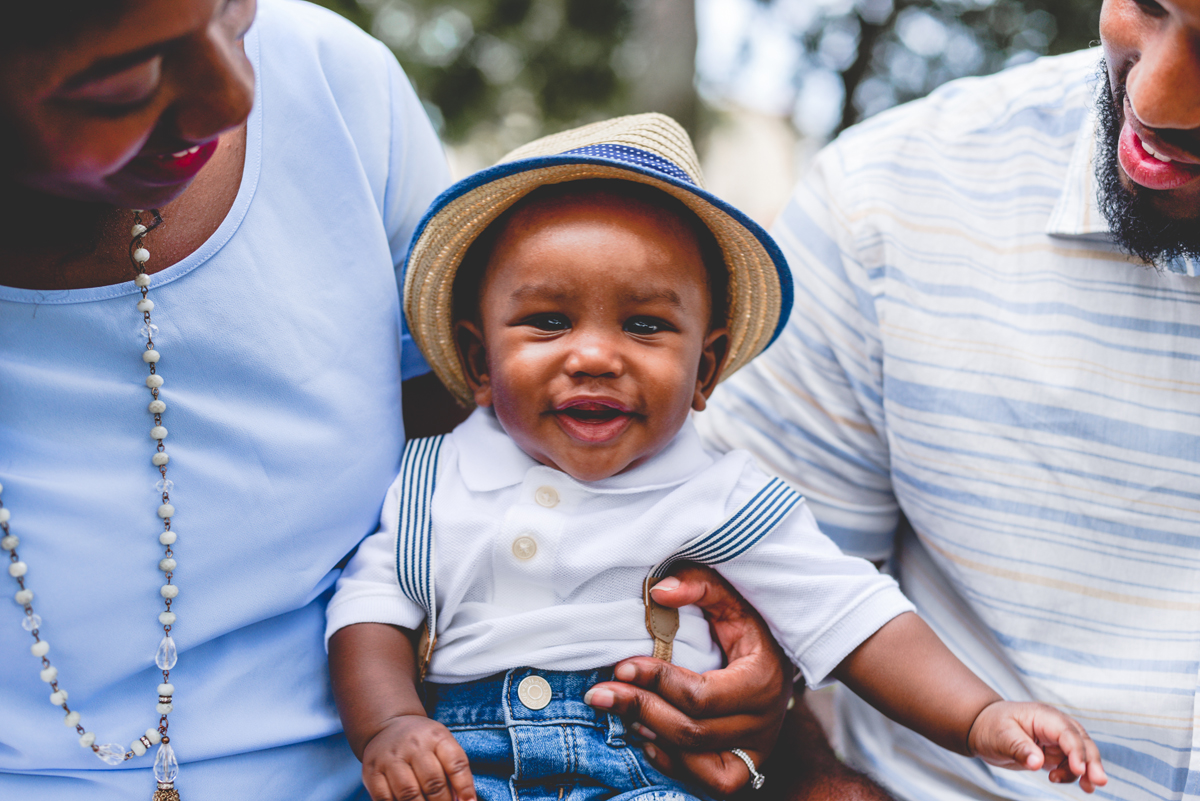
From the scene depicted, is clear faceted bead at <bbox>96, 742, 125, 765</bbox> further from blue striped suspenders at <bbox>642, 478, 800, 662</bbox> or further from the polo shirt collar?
the polo shirt collar

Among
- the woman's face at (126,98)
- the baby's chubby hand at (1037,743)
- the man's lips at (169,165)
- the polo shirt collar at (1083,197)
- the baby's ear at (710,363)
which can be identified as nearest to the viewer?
the woman's face at (126,98)

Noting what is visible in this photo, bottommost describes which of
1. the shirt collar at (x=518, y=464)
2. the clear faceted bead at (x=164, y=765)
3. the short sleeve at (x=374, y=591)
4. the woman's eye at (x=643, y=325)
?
the clear faceted bead at (x=164, y=765)

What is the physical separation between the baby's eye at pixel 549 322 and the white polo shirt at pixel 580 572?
235 mm

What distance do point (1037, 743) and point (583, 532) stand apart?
810 millimetres

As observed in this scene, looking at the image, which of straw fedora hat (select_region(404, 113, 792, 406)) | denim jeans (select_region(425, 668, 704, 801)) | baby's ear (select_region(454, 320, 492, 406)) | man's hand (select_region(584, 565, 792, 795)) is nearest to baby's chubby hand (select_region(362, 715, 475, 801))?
denim jeans (select_region(425, 668, 704, 801))

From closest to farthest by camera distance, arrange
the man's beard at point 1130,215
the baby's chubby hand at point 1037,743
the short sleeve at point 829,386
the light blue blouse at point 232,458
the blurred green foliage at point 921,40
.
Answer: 1. the light blue blouse at point 232,458
2. the baby's chubby hand at point 1037,743
3. the man's beard at point 1130,215
4. the short sleeve at point 829,386
5. the blurred green foliage at point 921,40

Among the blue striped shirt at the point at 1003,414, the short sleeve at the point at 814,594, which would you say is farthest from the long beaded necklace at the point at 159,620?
the blue striped shirt at the point at 1003,414

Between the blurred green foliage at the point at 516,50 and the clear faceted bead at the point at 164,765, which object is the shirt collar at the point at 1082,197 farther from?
the blurred green foliage at the point at 516,50

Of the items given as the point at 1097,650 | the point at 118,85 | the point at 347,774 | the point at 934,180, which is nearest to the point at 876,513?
the point at 1097,650

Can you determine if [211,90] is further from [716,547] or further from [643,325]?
[716,547]

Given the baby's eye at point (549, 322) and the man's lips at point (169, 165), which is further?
the baby's eye at point (549, 322)

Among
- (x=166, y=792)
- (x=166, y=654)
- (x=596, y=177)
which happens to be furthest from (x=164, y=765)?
(x=596, y=177)

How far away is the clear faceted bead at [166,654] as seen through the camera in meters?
1.35

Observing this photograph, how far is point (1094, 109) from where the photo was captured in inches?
72.3
